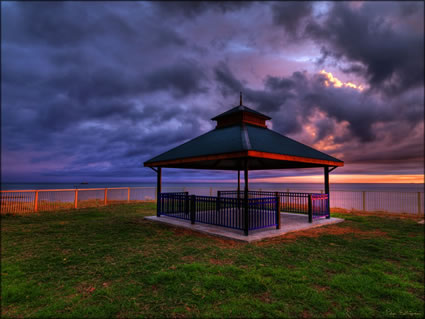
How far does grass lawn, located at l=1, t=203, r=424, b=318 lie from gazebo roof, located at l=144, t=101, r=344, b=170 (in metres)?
3.17

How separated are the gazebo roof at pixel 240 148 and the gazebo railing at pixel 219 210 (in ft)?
5.51

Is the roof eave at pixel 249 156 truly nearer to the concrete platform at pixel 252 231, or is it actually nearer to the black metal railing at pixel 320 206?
the black metal railing at pixel 320 206

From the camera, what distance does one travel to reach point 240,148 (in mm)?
8523

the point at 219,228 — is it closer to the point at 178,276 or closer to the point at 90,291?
the point at 178,276

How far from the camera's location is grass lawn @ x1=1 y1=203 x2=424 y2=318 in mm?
3713

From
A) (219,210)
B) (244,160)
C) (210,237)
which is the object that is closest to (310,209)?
(244,160)

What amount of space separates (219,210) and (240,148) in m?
3.29

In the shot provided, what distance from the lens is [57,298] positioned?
4027 mm

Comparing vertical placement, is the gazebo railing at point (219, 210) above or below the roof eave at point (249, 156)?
below

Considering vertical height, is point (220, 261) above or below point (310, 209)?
→ below

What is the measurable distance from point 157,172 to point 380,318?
11327mm

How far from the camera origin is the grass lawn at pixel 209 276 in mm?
3713

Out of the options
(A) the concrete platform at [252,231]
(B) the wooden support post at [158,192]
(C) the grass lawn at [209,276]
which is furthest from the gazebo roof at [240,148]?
(C) the grass lawn at [209,276]

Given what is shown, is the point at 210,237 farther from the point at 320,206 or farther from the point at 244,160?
the point at 320,206
